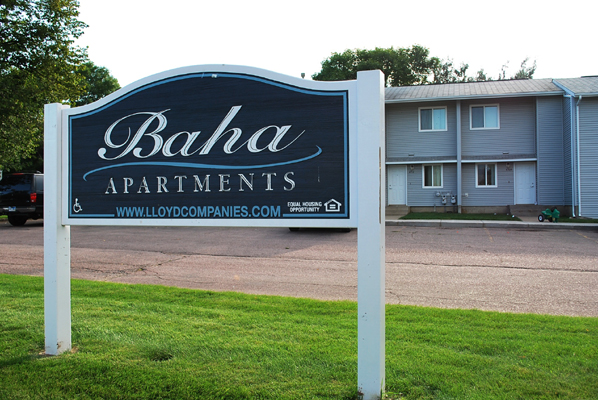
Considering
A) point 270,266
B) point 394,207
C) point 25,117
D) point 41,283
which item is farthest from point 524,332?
point 25,117

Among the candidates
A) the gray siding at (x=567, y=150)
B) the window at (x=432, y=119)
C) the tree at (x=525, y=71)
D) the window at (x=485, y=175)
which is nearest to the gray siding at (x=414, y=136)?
the window at (x=432, y=119)

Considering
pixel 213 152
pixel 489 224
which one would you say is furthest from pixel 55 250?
pixel 489 224

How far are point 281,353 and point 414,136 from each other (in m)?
22.2

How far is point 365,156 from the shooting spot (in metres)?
3.26

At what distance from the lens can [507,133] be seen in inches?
925

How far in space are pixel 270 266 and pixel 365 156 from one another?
657 cm

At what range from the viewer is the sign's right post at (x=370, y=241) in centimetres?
319

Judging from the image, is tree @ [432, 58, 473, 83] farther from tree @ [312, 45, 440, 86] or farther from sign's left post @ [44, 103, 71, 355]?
sign's left post @ [44, 103, 71, 355]

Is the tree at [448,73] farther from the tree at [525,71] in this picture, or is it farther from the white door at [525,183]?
the white door at [525,183]

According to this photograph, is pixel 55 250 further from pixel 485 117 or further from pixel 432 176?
pixel 485 117

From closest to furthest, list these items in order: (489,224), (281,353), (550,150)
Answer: (281,353) < (489,224) < (550,150)

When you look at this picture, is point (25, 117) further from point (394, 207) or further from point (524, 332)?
point (524, 332)

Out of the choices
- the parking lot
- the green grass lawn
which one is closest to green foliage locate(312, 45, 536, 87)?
the parking lot

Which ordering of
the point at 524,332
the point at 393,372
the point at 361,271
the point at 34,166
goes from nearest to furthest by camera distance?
the point at 361,271 → the point at 393,372 → the point at 524,332 → the point at 34,166
